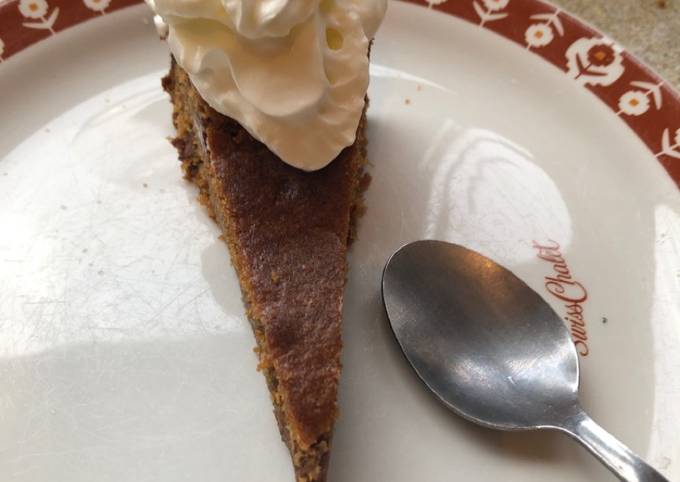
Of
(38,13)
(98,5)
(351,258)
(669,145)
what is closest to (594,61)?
(669,145)

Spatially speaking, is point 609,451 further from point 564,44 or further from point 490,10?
point 490,10

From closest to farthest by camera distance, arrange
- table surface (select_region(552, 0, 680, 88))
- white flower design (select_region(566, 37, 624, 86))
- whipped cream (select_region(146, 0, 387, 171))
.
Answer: whipped cream (select_region(146, 0, 387, 171)) < white flower design (select_region(566, 37, 624, 86)) < table surface (select_region(552, 0, 680, 88))

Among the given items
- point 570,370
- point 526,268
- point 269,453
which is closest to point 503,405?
point 570,370

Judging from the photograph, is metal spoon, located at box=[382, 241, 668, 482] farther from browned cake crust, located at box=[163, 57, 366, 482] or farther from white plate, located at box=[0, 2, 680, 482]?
browned cake crust, located at box=[163, 57, 366, 482]

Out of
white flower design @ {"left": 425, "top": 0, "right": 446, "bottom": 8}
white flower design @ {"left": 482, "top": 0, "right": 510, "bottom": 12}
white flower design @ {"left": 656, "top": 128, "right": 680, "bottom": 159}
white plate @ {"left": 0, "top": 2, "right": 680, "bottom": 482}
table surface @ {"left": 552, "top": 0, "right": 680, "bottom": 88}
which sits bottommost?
white plate @ {"left": 0, "top": 2, "right": 680, "bottom": 482}

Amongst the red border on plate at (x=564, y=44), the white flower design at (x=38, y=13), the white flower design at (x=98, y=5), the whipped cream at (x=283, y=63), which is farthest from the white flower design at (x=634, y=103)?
the white flower design at (x=38, y=13)

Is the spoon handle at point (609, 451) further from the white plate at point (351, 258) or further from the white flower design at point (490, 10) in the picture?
the white flower design at point (490, 10)

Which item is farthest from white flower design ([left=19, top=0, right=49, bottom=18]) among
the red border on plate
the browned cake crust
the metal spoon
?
the metal spoon
